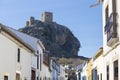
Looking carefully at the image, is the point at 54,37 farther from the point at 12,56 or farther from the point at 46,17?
the point at 12,56

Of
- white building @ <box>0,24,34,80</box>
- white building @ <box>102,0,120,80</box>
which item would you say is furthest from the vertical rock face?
white building @ <box>102,0,120,80</box>

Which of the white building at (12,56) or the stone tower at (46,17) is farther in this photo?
the stone tower at (46,17)

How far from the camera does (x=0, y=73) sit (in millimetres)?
22375

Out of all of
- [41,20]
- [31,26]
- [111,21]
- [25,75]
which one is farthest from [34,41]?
[41,20]

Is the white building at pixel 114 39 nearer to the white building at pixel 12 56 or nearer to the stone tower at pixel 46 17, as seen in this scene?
the white building at pixel 12 56

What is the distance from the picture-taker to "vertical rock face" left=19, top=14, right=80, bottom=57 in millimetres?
126700

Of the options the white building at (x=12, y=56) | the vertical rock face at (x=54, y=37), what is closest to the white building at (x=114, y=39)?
the white building at (x=12, y=56)

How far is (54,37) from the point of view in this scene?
138625 millimetres

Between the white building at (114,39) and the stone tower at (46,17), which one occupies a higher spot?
the stone tower at (46,17)

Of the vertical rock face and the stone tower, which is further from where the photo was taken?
the stone tower

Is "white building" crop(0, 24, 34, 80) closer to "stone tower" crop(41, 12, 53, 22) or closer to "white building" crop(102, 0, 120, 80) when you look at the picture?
"white building" crop(102, 0, 120, 80)

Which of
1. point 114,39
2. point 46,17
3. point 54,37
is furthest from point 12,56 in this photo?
point 54,37

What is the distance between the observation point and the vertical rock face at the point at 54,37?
126700 mm

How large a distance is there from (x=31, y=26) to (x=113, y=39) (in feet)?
366
